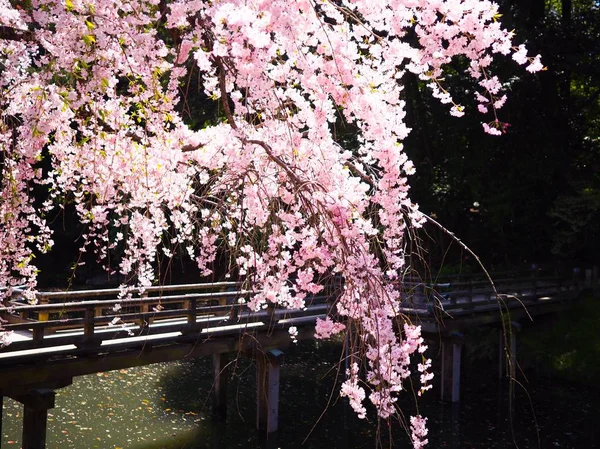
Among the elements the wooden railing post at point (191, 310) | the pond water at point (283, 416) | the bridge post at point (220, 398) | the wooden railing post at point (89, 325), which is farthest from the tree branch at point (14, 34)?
the bridge post at point (220, 398)

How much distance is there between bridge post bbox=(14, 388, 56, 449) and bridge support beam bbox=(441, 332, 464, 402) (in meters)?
7.52

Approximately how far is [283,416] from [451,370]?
12.1ft

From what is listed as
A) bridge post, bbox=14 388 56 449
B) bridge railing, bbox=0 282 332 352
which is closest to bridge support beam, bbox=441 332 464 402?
bridge railing, bbox=0 282 332 352

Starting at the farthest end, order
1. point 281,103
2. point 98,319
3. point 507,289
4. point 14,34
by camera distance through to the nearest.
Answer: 1. point 507,289
2. point 98,319
3. point 14,34
4. point 281,103

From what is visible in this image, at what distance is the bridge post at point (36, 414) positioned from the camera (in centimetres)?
710

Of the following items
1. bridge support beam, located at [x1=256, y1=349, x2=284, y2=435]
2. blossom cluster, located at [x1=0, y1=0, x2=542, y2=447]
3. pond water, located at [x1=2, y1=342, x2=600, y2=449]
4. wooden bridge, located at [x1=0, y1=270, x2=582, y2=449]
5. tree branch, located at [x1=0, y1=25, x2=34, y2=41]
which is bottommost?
pond water, located at [x1=2, y1=342, x2=600, y2=449]

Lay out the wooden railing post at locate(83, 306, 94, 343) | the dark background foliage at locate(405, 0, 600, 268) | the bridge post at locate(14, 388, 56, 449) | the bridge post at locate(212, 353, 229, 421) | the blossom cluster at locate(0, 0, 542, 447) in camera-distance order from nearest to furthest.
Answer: the blossom cluster at locate(0, 0, 542, 447) → the bridge post at locate(14, 388, 56, 449) → the wooden railing post at locate(83, 306, 94, 343) → the bridge post at locate(212, 353, 229, 421) → the dark background foliage at locate(405, 0, 600, 268)

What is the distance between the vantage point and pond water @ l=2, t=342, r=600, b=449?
9258mm

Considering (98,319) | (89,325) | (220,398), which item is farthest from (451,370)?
(89,325)

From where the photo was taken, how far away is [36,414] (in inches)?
283

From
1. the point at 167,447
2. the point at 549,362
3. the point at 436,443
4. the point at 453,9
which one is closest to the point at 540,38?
the point at 549,362

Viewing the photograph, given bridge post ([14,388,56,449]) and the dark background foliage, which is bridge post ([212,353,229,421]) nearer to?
bridge post ([14,388,56,449])

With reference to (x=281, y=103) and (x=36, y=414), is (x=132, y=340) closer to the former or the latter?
(x=36, y=414)

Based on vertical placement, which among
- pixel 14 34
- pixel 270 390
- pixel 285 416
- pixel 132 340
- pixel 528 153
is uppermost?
pixel 528 153
